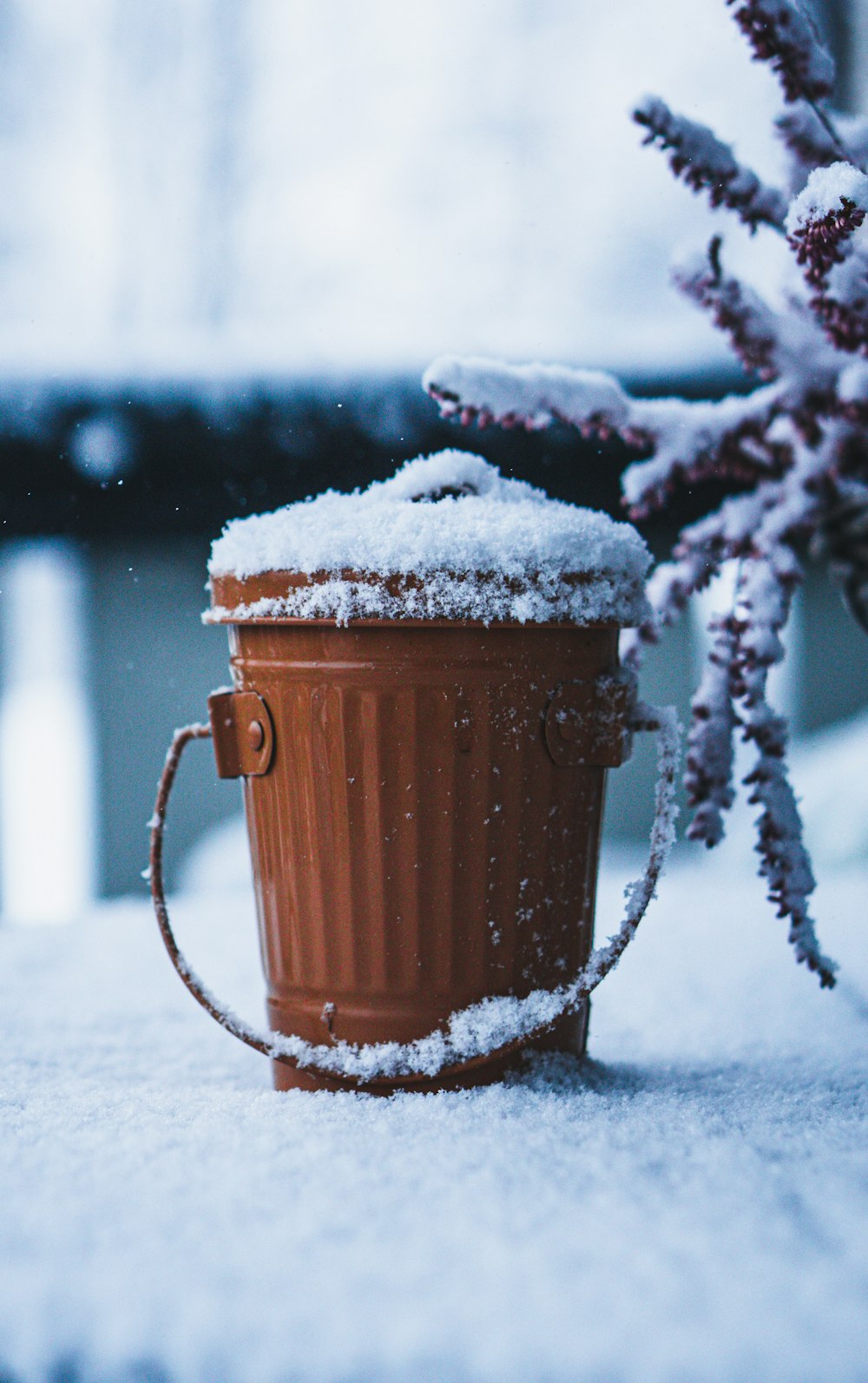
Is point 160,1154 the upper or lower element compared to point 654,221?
lower

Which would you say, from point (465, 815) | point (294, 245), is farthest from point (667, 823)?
point (294, 245)

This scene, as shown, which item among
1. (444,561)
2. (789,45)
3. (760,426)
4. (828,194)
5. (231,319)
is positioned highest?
(231,319)

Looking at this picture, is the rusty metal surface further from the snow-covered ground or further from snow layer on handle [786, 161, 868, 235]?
snow layer on handle [786, 161, 868, 235]

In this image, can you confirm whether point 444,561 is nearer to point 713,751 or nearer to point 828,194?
point 713,751

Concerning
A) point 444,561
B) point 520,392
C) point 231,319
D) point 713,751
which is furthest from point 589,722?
point 231,319

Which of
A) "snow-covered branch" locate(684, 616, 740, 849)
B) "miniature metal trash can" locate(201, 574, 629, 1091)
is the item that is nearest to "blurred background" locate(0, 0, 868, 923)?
"miniature metal trash can" locate(201, 574, 629, 1091)

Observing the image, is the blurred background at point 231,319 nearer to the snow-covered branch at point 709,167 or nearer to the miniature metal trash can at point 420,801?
the snow-covered branch at point 709,167

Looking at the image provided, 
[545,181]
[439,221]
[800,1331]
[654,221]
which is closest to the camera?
[800,1331]

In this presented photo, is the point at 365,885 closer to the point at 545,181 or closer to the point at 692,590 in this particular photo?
the point at 692,590
